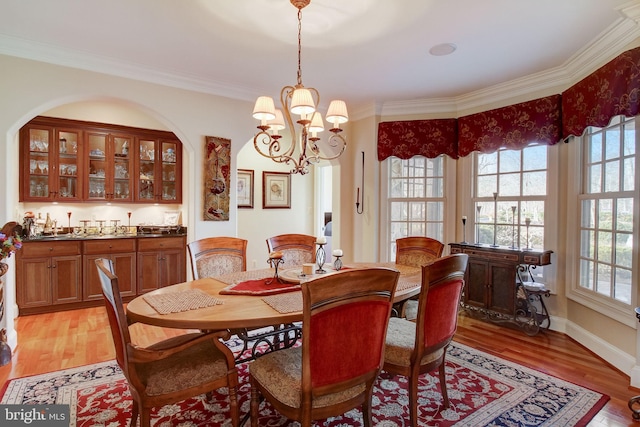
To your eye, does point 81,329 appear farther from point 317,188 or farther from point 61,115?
point 317,188

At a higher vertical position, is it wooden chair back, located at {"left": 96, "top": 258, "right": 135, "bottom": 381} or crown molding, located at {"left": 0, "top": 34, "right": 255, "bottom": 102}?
crown molding, located at {"left": 0, "top": 34, "right": 255, "bottom": 102}

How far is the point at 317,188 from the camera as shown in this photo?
666 centimetres

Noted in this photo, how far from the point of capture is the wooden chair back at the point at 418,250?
3.12 m

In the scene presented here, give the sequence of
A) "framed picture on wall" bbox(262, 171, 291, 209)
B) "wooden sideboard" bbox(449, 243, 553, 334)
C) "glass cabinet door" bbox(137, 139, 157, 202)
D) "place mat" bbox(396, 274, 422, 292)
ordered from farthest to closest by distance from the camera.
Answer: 1. "framed picture on wall" bbox(262, 171, 291, 209)
2. "glass cabinet door" bbox(137, 139, 157, 202)
3. "wooden sideboard" bbox(449, 243, 553, 334)
4. "place mat" bbox(396, 274, 422, 292)

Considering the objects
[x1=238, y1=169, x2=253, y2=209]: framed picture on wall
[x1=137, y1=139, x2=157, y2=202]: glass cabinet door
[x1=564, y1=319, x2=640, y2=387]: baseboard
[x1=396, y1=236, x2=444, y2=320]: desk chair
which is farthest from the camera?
[x1=238, y1=169, x2=253, y2=209]: framed picture on wall

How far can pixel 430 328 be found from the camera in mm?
1927

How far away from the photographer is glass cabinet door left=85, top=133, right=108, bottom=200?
450 centimetres

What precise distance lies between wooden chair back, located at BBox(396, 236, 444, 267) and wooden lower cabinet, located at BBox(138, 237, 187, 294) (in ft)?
10.0

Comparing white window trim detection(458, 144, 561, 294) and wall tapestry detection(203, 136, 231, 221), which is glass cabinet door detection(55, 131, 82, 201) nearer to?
wall tapestry detection(203, 136, 231, 221)

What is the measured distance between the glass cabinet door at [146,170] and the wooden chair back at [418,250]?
11.7 feet

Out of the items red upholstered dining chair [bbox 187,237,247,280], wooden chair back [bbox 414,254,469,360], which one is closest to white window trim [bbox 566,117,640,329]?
wooden chair back [bbox 414,254,469,360]

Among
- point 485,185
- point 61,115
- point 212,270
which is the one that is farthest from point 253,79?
point 485,185

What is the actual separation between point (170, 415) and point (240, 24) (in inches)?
108

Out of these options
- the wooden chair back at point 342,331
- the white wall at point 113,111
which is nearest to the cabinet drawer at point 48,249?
the white wall at point 113,111
